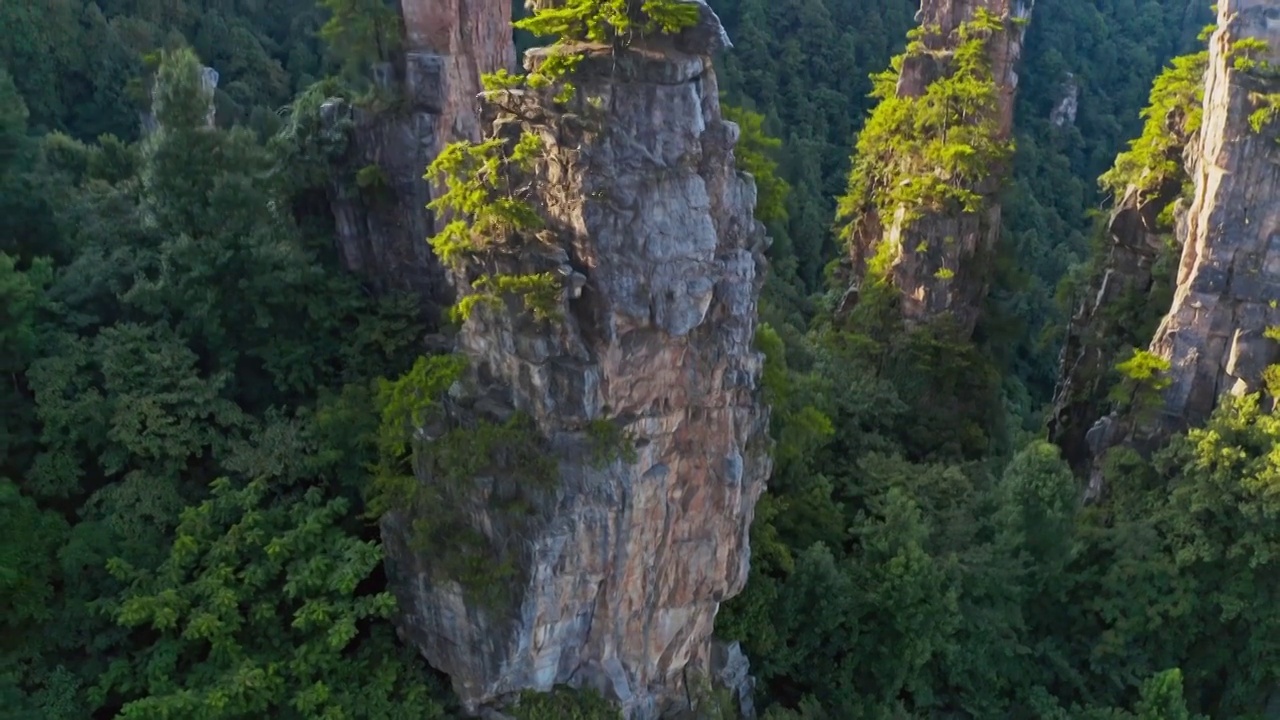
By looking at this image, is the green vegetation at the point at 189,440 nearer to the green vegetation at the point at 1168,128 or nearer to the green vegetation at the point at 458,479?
the green vegetation at the point at 458,479

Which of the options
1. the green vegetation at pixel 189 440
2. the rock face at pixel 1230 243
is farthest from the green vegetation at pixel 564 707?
the rock face at pixel 1230 243

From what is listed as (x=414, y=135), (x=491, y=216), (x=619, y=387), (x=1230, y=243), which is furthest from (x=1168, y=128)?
(x=491, y=216)

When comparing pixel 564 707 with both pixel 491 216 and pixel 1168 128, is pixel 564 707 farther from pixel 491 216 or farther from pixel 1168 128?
pixel 1168 128

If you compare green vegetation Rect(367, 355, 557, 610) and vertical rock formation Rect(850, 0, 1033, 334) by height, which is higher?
vertical rock formation Rect(850, 0, 1033, 334)

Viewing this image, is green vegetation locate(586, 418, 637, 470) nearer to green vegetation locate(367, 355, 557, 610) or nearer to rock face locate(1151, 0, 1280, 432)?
green vegetation locate(367, 355, 557, 610)

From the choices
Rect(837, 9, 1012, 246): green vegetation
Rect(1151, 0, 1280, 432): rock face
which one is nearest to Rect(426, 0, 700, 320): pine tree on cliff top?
Rect(1151, 0, 1280, 432): rock face
